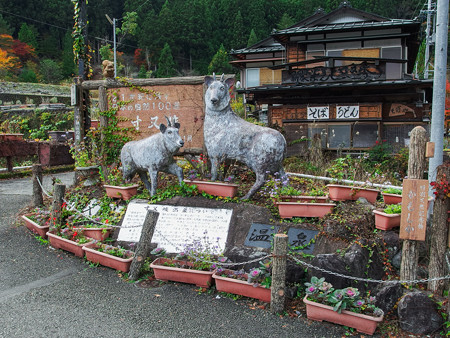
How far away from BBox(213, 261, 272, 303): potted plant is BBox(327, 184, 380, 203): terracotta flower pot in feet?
5.77

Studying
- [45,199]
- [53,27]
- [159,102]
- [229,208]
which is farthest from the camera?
[53,27]

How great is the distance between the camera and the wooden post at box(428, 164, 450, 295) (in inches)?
164

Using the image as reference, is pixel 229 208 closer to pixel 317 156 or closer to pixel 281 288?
pixel 281 288

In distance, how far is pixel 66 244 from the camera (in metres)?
6.10

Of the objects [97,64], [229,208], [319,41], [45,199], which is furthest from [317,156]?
[97,64]

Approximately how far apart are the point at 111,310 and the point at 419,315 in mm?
3435

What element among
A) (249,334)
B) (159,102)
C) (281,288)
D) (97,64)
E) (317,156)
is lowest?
(249,334)

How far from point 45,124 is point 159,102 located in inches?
694

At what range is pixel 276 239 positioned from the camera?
4.12 meters

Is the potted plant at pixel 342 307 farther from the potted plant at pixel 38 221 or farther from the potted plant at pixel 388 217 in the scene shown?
the potted plant at pixel 38 221

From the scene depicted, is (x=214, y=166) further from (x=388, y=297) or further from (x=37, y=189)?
(x=37, y=189)

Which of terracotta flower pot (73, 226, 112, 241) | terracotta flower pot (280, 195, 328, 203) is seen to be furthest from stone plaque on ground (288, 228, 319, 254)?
terracotta flower pot (73, 226, 112, 241)

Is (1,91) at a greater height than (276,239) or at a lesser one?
greater

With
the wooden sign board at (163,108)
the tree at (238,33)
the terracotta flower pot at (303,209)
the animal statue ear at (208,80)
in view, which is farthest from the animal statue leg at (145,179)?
the tree at (238,33)
